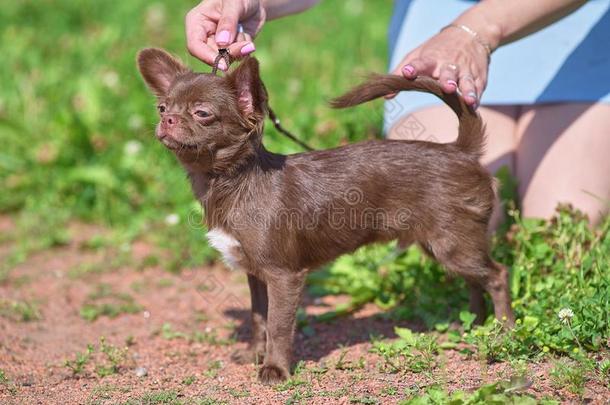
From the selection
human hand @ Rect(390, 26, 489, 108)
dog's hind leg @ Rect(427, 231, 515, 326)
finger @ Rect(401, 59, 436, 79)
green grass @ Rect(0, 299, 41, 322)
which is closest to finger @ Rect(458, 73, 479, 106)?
human hand @ Rect(390, 26, 489, 108)

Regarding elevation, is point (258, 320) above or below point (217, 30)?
below

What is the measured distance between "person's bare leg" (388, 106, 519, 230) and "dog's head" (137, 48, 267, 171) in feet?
5.35

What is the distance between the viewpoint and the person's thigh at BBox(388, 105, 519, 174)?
4.70 meters

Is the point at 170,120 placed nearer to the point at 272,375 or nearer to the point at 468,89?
the point at 272,375

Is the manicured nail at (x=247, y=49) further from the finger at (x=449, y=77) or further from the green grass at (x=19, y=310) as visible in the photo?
the green grass at (x=19, y=310)

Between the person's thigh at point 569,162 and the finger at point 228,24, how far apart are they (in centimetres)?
198

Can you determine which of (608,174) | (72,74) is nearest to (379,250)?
(608,174)

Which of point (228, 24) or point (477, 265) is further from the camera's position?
point (477, 265)

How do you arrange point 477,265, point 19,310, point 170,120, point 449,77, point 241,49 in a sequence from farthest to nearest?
point 19,310 < point 477,265 < point 449,77 < point 241,49 < point 170,120

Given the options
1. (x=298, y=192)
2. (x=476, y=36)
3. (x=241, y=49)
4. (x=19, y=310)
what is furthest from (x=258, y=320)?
(x=476, y=36)

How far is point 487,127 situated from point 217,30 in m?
1.95

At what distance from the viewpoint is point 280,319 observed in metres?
3.42

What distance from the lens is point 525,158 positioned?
4711 millimetres

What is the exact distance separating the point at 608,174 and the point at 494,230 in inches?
26.6
